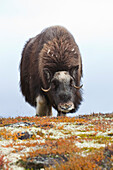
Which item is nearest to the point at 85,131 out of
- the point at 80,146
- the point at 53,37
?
the point at 80,146

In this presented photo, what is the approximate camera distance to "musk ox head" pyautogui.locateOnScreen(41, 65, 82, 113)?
1281cm

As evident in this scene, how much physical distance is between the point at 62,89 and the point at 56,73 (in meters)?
0.94

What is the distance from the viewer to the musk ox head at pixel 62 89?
12812mm

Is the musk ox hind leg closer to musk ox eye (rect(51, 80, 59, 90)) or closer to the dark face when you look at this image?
the dark face

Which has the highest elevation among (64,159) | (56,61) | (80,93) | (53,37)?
(53,37)

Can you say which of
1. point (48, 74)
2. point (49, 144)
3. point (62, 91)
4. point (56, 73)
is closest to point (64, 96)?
point (62, 91)

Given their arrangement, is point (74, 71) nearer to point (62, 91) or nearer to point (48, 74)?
point (48, 74)

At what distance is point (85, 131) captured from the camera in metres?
8.59

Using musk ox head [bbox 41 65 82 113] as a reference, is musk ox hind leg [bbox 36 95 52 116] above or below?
below

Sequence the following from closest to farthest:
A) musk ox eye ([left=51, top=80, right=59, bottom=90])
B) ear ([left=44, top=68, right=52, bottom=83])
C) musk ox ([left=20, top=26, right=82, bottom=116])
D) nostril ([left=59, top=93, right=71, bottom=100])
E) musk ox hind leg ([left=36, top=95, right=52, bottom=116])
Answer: nostril ([left=59, top=93, right=71, bottom=100]) → musk ox ([left=20, top=26, right=82, bottom=116]) → musk ox eye ([left=51, top=80, right=59, bottom=90]) → ear ([left=44, top=68, right=52, bottom=83]) → musk ox hind leg ([left=36, top=95, right=52, bottom=116])

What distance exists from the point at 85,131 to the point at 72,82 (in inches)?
198

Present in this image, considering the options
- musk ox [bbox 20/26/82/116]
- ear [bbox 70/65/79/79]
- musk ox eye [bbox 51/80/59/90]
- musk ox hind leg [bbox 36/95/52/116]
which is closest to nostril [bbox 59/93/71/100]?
musk ox [bbox 20/26/82/116]

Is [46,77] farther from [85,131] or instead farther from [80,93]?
[85,131]

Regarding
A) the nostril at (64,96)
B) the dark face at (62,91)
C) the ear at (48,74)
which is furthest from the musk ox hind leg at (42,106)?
the nostril at (64,96)
